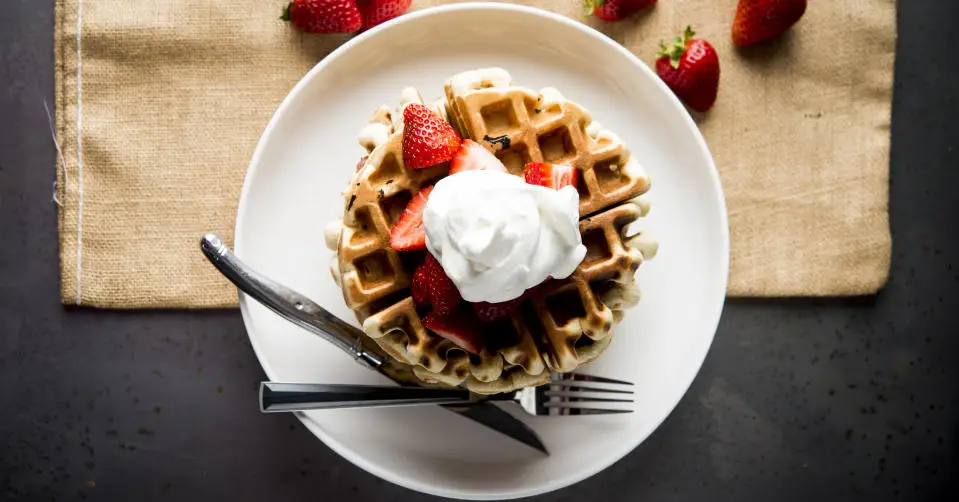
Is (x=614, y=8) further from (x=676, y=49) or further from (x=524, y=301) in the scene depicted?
(x=524, y=301)

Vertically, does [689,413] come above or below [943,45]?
below

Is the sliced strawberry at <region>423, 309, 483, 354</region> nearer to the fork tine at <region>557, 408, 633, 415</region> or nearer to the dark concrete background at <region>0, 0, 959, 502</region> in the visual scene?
the fork tine at <region>557, 408, 633, 415</region>

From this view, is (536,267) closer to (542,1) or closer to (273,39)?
(542,1)

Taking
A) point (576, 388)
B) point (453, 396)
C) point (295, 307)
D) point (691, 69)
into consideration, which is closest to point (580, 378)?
point (576, 388)

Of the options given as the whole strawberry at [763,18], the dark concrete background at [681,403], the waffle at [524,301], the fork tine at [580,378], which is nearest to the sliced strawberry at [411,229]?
the waffle at [524,301]

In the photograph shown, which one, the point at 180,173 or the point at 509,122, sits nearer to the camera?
the point at 509,122

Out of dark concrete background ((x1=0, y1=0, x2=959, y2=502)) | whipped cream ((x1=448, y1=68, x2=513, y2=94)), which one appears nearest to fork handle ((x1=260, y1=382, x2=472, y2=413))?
dark concrete background ((x1=0, y1=0, x2=959, y2=502))

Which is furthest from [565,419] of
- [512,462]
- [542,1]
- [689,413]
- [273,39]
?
[273,39]
